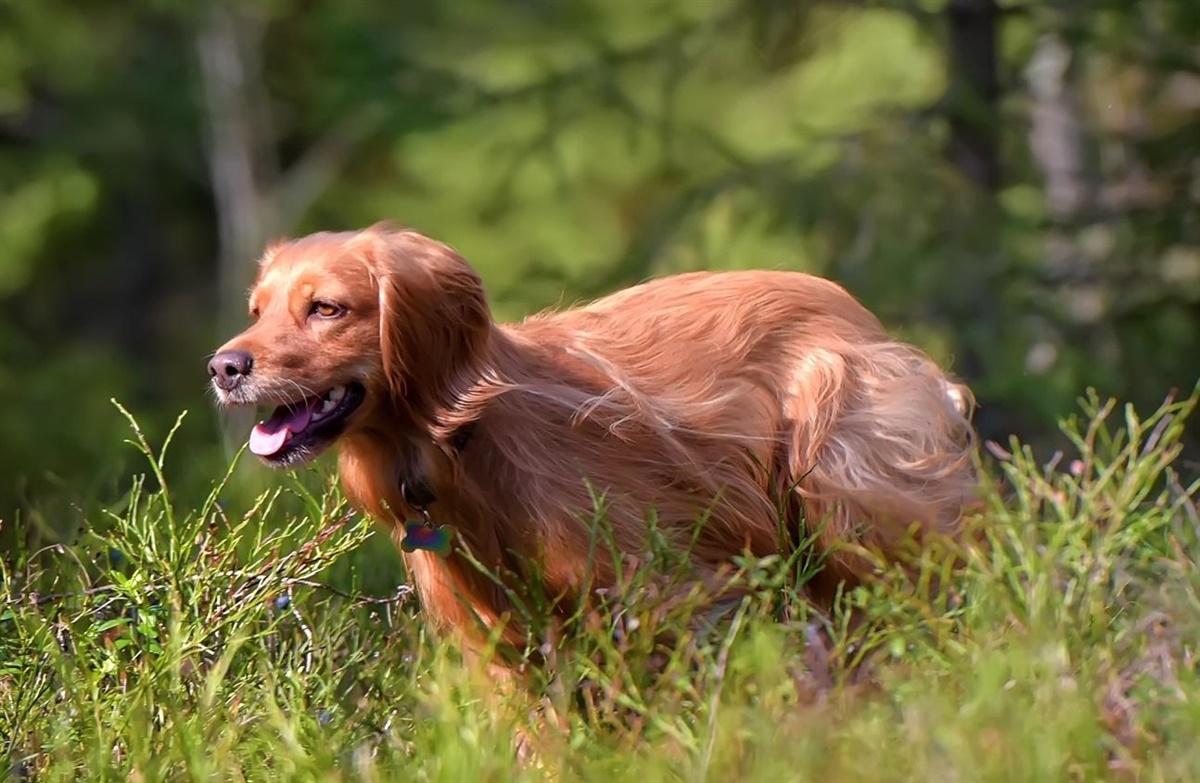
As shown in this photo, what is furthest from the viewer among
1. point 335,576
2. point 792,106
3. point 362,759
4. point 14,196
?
→ point 14,196

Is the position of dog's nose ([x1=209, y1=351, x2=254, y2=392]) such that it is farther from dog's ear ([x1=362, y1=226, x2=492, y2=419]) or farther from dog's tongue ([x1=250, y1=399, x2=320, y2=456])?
dog's ear ([x1=362, y1=226, x2=492, y2=419])

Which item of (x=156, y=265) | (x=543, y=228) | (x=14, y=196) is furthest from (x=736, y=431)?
(x=156, y=265)

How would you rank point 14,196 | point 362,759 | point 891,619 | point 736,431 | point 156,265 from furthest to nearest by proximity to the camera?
point 156,265 < point 14,196 < point 736,431 < point 891,619 < point 362,759

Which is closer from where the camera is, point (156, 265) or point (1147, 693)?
point (1147, 693)

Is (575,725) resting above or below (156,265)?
above

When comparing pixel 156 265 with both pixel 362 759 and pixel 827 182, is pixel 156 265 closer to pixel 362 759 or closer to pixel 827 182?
pixel 827 182

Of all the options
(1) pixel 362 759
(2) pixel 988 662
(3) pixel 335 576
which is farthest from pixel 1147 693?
(3) pixel 335 576

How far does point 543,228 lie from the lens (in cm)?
1891

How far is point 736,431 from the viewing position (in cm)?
499

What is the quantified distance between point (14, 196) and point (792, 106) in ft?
32.6

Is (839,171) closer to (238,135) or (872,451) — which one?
(872,451)

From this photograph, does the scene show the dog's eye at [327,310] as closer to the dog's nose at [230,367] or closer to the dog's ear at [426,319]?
the dog's ear at [426,319]

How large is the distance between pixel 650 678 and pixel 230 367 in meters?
1.26

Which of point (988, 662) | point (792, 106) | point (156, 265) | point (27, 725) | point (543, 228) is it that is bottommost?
point (156, 265)
